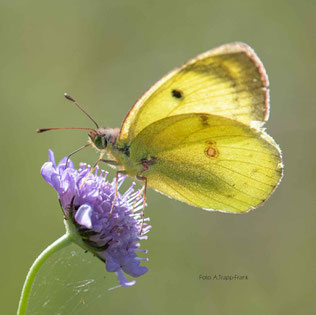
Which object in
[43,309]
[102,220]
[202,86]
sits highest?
[202,86]

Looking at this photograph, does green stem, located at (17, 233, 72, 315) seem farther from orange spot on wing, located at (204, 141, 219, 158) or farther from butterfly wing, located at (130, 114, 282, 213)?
orange spot on wing, located at (204, 141, 219, 158)

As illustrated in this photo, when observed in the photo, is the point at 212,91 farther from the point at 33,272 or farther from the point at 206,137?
the point at 33,272

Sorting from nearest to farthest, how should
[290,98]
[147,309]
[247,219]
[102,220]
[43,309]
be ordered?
[102,220]
[43,309]
[147,309]
[247,219]
[290,98]

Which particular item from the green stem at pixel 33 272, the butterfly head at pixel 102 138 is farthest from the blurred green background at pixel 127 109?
the green stem at pixel 33 272

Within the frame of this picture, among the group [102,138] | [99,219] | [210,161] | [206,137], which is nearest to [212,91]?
[206,137]

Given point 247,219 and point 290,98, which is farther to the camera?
point 290,98

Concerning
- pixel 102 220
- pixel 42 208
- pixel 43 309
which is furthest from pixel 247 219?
pixel 102 220

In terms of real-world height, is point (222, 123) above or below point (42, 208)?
above

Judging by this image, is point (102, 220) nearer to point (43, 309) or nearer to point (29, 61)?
point (43, 309)
